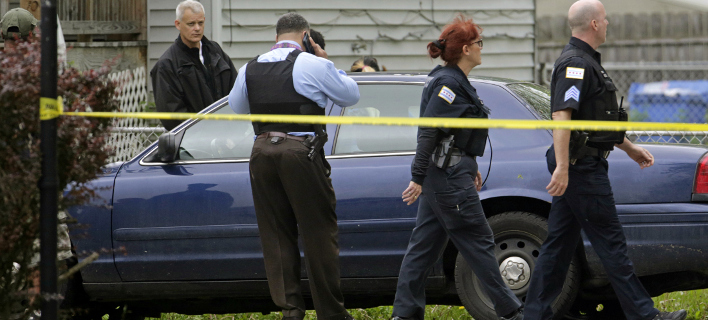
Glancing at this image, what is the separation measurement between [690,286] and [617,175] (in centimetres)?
84

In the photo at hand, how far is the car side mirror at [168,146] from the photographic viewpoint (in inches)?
194

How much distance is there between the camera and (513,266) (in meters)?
4.85

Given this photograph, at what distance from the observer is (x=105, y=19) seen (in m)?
10.1

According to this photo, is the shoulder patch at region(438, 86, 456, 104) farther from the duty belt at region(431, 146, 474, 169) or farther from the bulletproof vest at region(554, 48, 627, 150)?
the bulletproof vest at region(554, 48, 627, 150)

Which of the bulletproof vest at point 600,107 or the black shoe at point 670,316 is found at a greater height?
the bulletproof vest at point 600,107

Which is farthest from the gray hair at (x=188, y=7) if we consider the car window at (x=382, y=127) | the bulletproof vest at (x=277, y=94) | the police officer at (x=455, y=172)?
the police officer at (x=455, y=172)

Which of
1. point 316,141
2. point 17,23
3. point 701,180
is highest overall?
point 17,23

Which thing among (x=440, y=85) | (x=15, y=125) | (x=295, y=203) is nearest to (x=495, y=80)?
(x=440, y=85)

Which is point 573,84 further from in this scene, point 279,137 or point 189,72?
point 189,72

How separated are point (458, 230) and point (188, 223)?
160 centimetres

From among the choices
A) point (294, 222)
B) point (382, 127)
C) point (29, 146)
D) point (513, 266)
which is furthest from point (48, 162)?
point (513, 266)

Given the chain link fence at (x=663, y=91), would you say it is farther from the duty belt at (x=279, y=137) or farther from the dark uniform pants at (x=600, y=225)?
the duty belt at (x=279, y=137)

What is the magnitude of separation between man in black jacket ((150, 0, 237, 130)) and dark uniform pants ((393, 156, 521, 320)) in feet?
7.39

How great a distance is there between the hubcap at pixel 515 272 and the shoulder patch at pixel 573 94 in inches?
43.3
